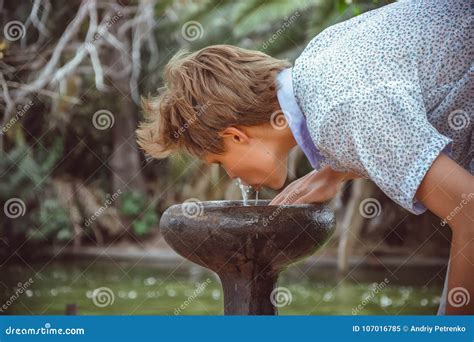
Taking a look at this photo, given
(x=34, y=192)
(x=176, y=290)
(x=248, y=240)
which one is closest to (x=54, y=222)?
(x=34, y=192)

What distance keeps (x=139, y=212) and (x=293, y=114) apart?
15.5ft

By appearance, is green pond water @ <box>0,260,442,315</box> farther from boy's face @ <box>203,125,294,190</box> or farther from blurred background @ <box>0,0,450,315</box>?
boy's face @ <box>203,125,294,190</box>

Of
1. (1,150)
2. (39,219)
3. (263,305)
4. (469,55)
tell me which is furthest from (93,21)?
(469,55)

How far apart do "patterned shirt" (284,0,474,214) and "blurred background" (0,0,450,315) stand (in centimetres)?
320

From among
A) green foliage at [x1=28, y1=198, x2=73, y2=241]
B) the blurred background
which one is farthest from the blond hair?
green foliage at [x1=28, y1=198, x2=73, y2=241]

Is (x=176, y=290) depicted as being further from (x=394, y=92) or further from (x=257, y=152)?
(x=394, y=92)

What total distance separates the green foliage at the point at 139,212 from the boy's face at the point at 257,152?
14.9 ft

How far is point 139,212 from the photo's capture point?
22.3 feet

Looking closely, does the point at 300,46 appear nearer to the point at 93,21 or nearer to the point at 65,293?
the point at 93,21

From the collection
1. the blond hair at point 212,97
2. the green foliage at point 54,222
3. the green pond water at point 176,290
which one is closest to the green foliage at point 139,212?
the green pond water at point 176,290

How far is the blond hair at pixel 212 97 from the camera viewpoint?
7.41 feet

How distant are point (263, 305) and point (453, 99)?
81 cm

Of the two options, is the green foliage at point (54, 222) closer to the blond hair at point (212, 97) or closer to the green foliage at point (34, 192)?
the green foliage at point (34, 192)

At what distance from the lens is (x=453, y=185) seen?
1.86 m
